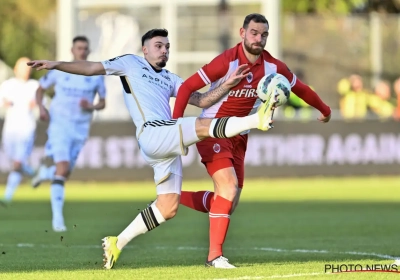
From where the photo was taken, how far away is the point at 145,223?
9.13m

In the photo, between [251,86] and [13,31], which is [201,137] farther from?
[13,31]

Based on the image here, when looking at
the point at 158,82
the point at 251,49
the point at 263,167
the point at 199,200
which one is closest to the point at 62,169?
the point at 199,200

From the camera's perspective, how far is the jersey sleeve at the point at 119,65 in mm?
9289

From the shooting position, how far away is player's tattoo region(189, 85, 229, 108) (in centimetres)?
922

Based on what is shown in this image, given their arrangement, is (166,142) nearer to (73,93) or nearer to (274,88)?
(274,88)

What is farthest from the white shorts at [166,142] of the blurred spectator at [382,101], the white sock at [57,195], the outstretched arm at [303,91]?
the blurred spectator at [382,101]

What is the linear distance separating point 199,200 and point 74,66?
5.63 ft

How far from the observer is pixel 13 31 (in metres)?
38.9

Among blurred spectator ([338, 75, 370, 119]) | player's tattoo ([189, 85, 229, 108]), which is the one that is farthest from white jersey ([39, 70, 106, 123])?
blurred spectator ([338, 75, 370, 119])

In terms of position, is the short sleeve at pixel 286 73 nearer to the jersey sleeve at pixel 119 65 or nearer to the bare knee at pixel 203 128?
the bare knee at pixel 203 128

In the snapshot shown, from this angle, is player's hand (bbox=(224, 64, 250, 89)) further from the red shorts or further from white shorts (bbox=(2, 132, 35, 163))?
white shorts (bbox=(2, 132, 35, 163))

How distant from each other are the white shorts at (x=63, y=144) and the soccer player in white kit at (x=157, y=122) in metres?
4.60

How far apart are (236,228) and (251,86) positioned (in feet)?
15.7

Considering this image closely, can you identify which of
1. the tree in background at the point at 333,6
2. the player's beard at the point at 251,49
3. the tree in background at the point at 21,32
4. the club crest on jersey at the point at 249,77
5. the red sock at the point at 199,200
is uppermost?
the tree in background at the point at 333,6
